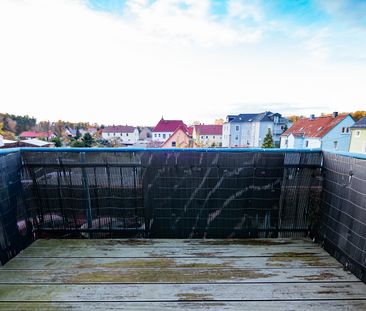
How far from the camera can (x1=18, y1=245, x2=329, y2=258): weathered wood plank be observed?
1.74 meters

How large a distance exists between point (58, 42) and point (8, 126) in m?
34.5

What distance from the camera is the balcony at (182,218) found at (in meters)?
1.45

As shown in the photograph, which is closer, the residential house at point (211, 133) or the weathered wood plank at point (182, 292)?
the weathered wood plank at point (182, 292)

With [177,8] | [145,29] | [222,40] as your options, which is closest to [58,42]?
[145,29]

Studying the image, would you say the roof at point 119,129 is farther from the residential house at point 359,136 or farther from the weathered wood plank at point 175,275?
the weathered wood plank at point 175,275

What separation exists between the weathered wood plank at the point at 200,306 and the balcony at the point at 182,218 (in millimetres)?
162

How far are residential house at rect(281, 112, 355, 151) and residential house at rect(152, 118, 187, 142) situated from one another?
13016 millimetres

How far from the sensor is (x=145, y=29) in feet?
16.3

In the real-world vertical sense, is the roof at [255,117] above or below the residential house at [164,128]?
above

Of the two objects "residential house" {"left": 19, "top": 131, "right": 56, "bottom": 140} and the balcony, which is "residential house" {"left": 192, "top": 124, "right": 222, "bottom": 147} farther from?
the balcony

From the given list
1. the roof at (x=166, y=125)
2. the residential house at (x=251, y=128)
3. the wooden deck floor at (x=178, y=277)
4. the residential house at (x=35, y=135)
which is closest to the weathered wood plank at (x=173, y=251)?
the wooden deck floor at (x=178, y=277)

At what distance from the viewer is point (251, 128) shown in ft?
86.7

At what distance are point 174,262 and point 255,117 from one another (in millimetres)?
27839

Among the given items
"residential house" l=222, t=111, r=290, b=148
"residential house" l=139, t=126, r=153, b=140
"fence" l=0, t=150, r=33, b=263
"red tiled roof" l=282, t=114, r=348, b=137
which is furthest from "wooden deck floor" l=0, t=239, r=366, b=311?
"residential house" l=139, t=126, r=153, b=140
